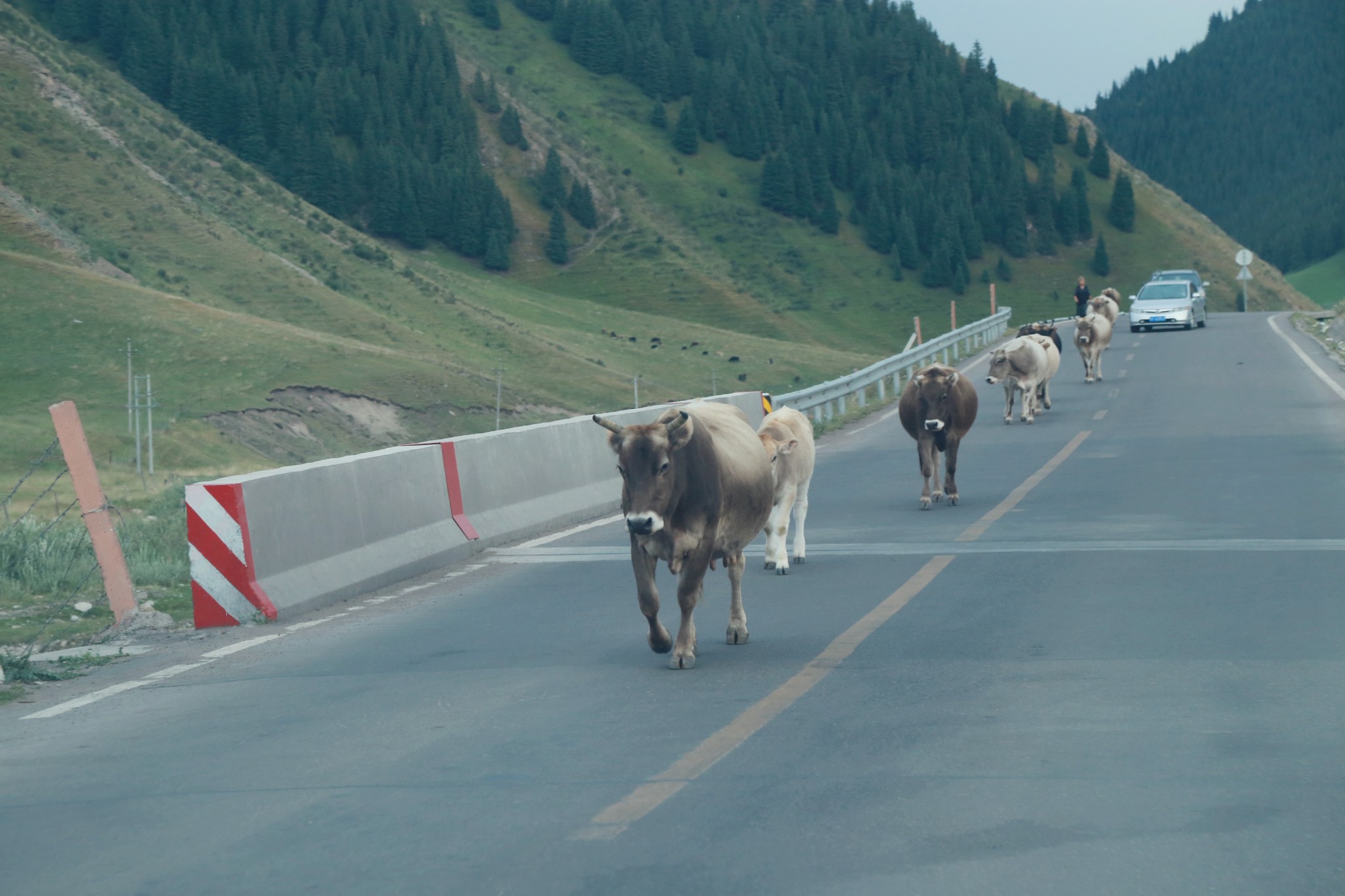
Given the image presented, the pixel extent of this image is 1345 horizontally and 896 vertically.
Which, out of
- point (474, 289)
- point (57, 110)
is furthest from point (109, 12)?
point (57, 110)

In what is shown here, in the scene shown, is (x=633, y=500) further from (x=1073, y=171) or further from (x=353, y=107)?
(x=1073, y=171)

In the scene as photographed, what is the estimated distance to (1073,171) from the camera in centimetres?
14162

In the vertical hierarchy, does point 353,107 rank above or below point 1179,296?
above

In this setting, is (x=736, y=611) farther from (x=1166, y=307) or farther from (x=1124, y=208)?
(x=1124, y=208)

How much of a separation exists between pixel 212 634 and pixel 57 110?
51182 mm

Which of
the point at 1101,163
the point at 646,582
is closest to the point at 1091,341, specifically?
the point at 646,582

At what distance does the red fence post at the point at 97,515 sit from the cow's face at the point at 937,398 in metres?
8.22

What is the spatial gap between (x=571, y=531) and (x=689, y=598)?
7409mm

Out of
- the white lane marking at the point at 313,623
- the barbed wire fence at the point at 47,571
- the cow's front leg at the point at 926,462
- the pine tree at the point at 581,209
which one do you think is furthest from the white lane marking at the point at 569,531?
the pine tree at the point at 581,209

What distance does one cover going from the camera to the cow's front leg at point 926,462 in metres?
16.5

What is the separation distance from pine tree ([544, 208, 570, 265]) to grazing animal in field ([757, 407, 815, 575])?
98091 mm

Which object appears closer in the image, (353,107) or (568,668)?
(568,668)

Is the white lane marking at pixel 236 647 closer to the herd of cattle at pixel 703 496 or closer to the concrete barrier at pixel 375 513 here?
the concrete barrier at pixel 375 513

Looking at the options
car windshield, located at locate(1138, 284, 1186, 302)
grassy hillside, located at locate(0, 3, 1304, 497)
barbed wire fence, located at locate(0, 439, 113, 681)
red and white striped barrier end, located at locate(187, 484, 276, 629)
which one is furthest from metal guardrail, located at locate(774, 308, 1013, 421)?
red and white striped barrier end, located at locate(187, 484, 276, 629)
